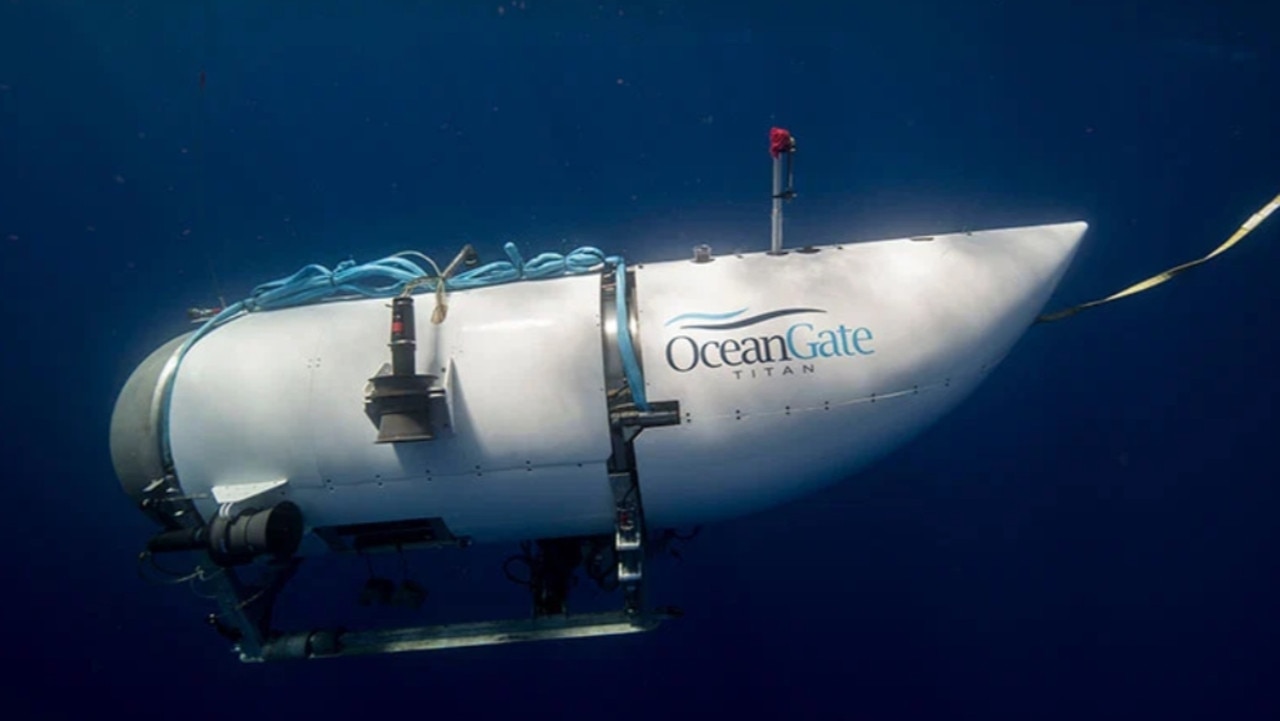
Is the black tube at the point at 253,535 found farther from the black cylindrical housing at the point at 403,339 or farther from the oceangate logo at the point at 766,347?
the oceangate logo at the point at 766,347

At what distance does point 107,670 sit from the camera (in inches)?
287

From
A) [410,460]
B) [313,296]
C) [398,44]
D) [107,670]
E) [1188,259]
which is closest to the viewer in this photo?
[410,460]

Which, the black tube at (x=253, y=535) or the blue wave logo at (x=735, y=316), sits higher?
the blue wave logo at (x=735, y=316)

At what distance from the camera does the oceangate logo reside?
7.78ft

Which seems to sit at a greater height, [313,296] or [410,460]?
[313,296]

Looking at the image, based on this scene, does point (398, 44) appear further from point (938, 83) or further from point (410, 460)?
point (938, 83)

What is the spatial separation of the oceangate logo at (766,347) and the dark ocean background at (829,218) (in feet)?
9.86

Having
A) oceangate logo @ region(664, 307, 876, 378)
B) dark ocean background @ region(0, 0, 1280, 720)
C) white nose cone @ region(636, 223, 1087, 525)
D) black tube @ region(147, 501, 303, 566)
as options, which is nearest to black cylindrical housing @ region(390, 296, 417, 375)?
black tube @ region(147, 501, 303, 566)

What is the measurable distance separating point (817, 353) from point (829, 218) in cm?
331

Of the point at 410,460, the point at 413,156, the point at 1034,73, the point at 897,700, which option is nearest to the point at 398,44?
the point at 413,156

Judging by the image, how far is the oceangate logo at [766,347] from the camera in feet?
7.78

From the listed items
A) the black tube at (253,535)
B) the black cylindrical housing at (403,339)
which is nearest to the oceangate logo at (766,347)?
the black cylindrical housing at (403,339)

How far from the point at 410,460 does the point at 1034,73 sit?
638cm

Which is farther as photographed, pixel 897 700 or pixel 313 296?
pixel 897 700
